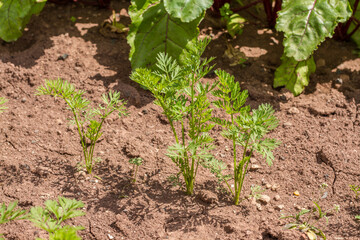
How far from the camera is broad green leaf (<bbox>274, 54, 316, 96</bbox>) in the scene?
321 cm

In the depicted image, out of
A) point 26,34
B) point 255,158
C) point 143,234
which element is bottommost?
point 143,234

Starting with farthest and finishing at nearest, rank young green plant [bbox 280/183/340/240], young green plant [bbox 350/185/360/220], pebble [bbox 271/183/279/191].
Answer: pebble [bbox 271/183/279/191], young green plant [bbox 350/185/360/220], young green plant [bbox 280/183/340/240]

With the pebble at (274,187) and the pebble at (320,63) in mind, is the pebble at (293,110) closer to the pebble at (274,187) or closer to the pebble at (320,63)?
the pebble at (320,63)

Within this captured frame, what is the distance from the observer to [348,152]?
282cm

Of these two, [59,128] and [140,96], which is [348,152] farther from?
[59,128]

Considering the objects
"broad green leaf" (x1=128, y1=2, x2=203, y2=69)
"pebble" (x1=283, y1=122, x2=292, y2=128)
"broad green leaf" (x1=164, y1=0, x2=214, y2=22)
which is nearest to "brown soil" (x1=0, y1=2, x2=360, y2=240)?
"pebble" (x1=283, y1=122, x2=292, y2=128)

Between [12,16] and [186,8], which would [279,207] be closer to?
[186,8]

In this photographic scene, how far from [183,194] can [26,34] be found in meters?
2.01

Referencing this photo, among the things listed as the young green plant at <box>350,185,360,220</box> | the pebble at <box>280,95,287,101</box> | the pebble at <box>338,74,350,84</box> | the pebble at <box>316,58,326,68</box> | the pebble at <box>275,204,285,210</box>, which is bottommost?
the pebble at <box>275,204,285,210</box>

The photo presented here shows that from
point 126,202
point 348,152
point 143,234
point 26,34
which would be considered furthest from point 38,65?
point 348,152

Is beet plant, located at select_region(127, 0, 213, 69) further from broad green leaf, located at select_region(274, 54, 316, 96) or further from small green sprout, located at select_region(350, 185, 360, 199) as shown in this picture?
small green sprout, located at select_region(350, 185, 360, 199)

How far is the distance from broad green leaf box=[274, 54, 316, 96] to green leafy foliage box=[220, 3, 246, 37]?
1.56 feet

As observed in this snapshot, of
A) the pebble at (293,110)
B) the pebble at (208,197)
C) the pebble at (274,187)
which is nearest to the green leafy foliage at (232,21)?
the pebble at (293,110)

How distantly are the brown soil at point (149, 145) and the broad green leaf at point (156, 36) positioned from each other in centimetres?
24
